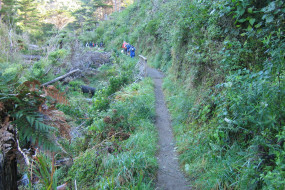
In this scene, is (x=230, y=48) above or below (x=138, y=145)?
above

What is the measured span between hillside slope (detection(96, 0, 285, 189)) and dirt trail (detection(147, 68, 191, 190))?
219 mm

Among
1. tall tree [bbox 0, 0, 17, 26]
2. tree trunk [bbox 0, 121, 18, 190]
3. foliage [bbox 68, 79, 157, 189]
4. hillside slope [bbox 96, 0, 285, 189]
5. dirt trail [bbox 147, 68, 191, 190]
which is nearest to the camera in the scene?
tree trunk [bbox 0, 121, 18, 190]

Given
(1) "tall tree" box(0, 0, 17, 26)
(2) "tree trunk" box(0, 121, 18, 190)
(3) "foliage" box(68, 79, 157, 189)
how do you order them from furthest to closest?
(1) "tall tree" box(0, 0, 17, 26), (3) "foliage" box(68, 79, 157, 189), (2) "tree trunk" box(0, 121, 18, 190)

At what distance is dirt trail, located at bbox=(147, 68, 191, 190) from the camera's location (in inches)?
152

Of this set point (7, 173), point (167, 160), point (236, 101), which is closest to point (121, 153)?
point (167, 160)

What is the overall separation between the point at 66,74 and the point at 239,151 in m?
13.0

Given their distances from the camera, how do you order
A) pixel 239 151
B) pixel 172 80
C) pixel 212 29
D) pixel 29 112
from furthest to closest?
pixel 172 80 < pixel 212 29 < pixel 239 151 < pixel 29 112

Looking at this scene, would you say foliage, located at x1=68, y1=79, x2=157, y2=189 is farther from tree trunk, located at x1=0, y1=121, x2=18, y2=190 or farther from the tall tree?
the tall tree

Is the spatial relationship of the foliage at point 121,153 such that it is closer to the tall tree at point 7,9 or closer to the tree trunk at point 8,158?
the tree trunk at point 8,158

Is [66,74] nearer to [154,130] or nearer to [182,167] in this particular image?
[154,130]

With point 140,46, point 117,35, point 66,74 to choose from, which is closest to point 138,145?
point 66,74

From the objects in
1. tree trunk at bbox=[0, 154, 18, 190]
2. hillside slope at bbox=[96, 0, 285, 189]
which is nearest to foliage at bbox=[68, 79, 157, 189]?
hillside slope at bbox=[96, 0, 285, 189]

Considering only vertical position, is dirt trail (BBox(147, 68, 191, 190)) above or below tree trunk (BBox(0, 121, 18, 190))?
below

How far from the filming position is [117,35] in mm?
33219
